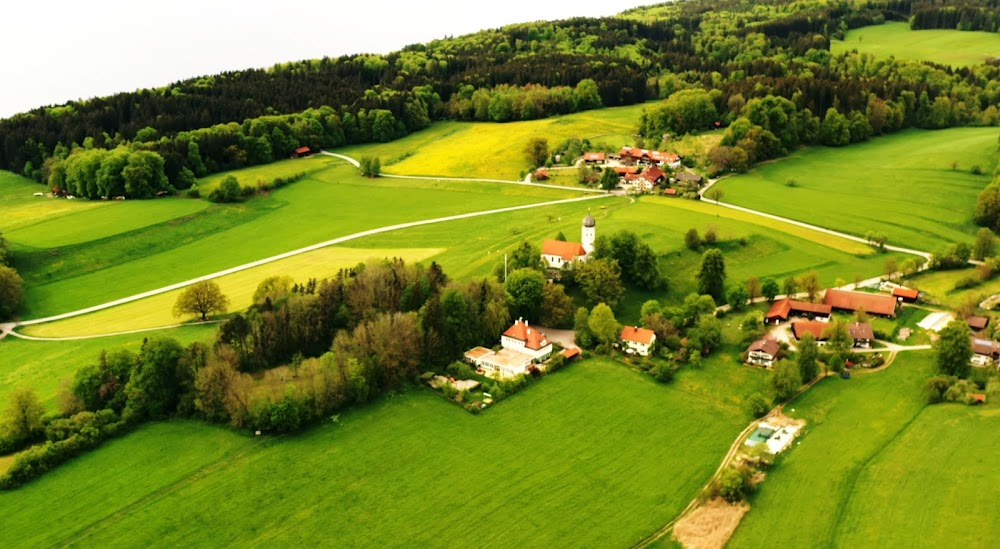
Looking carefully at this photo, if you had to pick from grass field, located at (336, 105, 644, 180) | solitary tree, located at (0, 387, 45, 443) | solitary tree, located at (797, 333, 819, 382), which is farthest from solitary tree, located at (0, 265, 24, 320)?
solitary tree, located at (797, 333, 819, 382)

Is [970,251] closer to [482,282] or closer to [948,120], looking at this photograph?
[482,282]

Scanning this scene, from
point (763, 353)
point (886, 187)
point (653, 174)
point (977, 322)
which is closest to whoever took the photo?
point (763, 353)

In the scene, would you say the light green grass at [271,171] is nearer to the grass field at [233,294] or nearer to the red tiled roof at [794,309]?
the grass field at [233,294]

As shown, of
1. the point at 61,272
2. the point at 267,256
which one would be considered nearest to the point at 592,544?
the point at 267,256

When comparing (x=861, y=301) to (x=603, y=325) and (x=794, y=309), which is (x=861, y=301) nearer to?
(x=794, y=309)

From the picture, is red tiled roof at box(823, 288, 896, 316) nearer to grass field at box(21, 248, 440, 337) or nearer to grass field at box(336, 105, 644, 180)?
grass field at box(21, 248, 440, 337)

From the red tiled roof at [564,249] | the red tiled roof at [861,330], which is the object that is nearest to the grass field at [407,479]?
the red tiled roof at [861,330]

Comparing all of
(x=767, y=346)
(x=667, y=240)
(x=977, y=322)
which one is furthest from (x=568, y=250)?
(x=977, y=322)
